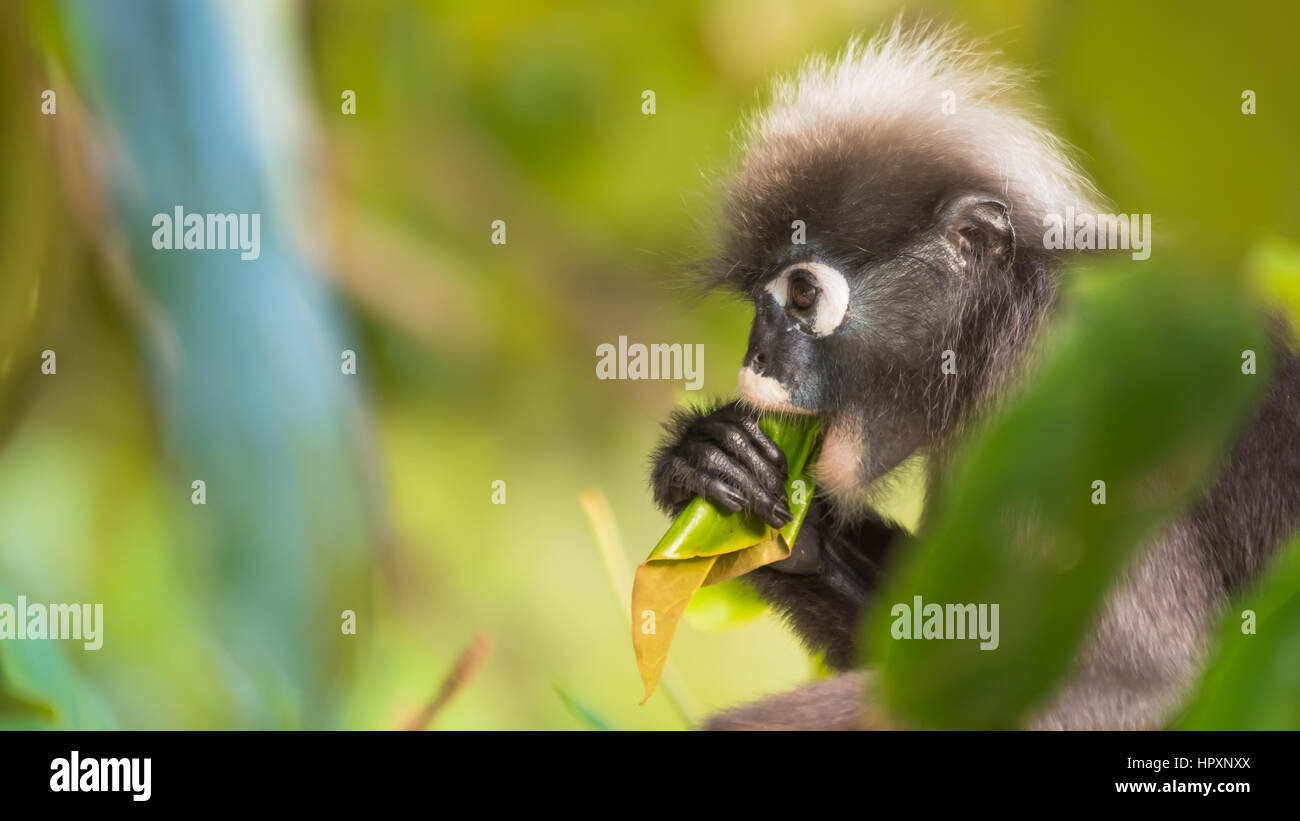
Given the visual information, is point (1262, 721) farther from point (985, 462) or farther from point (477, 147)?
point (477, 147)

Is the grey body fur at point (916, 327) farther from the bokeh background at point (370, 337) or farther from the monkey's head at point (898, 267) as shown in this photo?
the bokeh background at point (370, 337)

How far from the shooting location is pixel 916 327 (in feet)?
3.73

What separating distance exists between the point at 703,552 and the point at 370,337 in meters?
0.70

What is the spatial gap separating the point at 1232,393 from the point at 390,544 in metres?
1.28

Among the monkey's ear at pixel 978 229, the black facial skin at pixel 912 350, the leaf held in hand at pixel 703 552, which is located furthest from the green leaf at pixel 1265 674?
the monkey's ear at pixel 978 229

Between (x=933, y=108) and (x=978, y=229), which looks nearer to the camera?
(x=978, y=229)

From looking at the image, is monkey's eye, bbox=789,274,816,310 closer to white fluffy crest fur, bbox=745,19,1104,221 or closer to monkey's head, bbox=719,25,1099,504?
monkey's head, bbox=719,25,1099,504

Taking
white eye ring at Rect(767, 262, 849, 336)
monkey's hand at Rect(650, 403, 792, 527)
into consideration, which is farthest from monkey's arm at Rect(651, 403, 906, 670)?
white eye ring at Rect(767, 262, 849, 336)

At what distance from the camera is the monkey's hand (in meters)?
1.08

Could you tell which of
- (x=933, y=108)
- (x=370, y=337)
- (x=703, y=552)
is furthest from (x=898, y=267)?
(x=370, y=337)

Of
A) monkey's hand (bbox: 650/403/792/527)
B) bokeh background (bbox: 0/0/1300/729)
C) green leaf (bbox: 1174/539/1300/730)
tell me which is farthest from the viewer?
bokeh background (bbox: 0/0/1300/729)

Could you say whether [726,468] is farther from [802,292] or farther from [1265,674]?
Answer: [1265,674]

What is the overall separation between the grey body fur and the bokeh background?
0.12 metres
